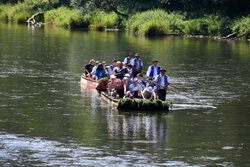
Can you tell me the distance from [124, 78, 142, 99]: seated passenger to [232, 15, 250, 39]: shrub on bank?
36.8 m

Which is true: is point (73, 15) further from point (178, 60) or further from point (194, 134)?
point (194, 134)

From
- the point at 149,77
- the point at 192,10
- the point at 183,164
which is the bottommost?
the point at 183,164

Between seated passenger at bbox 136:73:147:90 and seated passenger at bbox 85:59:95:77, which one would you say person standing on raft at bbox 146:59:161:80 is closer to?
seated passenger at bbox 136:73:147:90


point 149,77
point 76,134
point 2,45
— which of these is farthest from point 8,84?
point 2,45

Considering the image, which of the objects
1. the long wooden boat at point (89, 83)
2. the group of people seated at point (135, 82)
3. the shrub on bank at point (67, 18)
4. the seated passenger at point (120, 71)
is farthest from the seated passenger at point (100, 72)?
the shrub on bank at point (67, 18)

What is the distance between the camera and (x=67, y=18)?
79438 millimetres

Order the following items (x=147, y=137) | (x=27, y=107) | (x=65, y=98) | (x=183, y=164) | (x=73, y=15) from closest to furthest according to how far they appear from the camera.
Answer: (x=183, y=164) < (x=147, y=137) < (x=27, y=107) < (x=65, y=98) < (x=73, y=15)

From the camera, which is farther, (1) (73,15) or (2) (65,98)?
(1) (73,15)

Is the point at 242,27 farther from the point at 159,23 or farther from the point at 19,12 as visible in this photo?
the point at 19,12

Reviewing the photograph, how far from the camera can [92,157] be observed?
55.7ft

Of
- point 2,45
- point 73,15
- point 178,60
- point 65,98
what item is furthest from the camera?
point 73,15

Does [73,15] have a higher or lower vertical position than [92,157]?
higher

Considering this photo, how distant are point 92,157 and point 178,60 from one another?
27.6 m

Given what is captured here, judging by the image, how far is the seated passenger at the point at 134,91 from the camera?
82.3 ft
